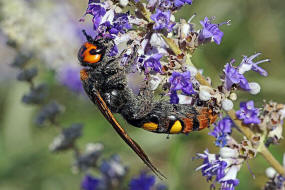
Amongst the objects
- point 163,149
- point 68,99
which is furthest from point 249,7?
point 68,99

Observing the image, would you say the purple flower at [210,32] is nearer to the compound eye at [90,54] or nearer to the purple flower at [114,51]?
the purple flower at [114,51]

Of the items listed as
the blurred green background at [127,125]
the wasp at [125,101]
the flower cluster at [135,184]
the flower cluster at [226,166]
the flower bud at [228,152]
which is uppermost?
the wasp at [125,101]

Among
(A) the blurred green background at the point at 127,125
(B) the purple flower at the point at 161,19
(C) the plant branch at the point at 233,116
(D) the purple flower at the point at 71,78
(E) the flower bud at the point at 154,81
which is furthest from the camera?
(D) the purple flower at the point at 71,78

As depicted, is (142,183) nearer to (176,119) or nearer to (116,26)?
(176,119)

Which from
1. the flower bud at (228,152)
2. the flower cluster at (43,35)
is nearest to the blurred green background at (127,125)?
the flower cluster at (43,35)

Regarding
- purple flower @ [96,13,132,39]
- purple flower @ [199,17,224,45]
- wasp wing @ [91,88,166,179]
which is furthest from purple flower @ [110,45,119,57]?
purple flower @ [199,17,224,45]

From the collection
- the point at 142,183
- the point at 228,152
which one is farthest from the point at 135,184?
the point at 228,152

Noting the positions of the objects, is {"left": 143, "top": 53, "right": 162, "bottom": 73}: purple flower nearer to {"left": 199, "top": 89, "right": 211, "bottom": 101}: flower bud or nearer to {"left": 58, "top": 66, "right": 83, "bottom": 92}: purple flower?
{"left": 199, "top": 89, "right": 211, "bottom": 101}: flower bud

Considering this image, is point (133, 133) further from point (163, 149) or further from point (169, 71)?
point (169, 71)
